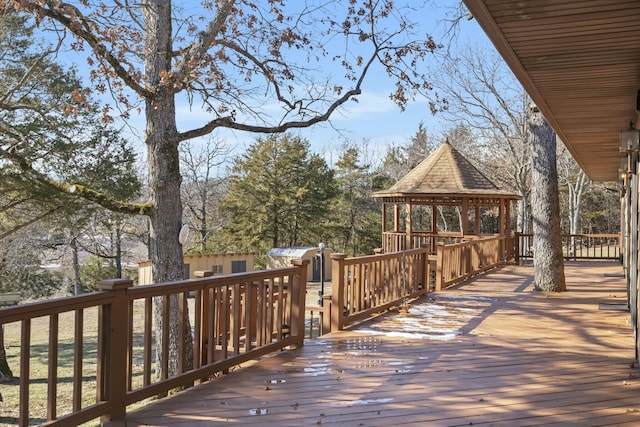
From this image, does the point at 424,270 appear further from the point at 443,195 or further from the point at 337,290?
the point at 443,195

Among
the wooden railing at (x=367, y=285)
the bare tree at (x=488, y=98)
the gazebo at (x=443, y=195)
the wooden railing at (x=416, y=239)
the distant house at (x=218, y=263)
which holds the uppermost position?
the bare tree at (x=488, y=98)

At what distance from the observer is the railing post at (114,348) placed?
3.43 metres

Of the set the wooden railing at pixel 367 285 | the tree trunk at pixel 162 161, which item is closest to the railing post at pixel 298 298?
the wooden railing at pixel 367 285

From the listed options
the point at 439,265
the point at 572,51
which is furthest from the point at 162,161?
the point at 572,51

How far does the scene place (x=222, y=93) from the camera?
35.2ft

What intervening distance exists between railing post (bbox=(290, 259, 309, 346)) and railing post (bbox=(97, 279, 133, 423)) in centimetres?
222

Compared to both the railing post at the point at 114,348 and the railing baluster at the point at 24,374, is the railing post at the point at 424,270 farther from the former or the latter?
the railing baluster at the point at 24,374

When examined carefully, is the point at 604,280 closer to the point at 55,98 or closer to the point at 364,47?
the point at 364,47

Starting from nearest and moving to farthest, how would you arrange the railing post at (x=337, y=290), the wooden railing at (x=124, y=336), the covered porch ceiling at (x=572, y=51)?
the covered porch ceiling at (x=572, y=51) → the wooden railing at (x=124, y=336) → the railing post at (x=337, y=290)

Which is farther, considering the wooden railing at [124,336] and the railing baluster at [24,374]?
the wooden railing at [124,336]

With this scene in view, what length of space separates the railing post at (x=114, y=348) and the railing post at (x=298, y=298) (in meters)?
2.22

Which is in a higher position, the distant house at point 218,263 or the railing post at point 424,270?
the railing post at point 424,270

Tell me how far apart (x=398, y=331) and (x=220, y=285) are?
3.01 metres

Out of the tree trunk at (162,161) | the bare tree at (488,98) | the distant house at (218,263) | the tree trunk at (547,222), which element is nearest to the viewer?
the tree trunk at (162,161)
